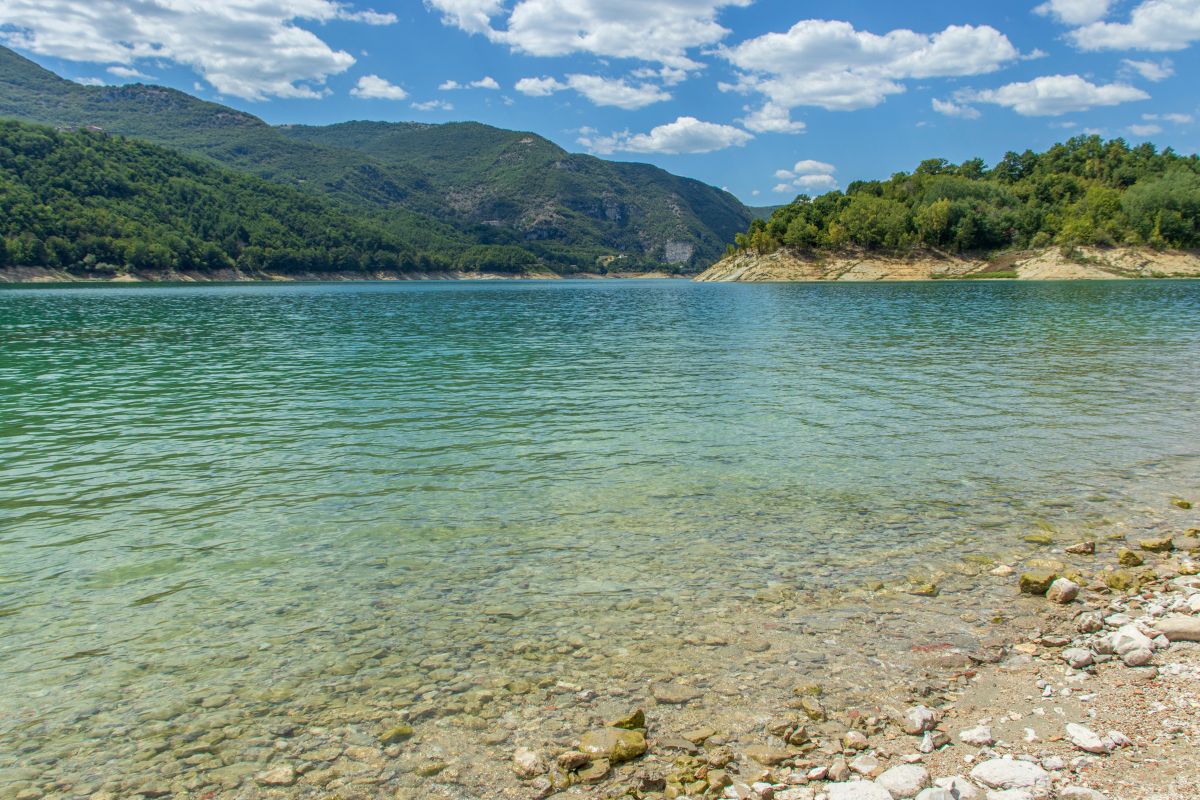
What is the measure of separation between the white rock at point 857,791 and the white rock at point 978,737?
3.77ft

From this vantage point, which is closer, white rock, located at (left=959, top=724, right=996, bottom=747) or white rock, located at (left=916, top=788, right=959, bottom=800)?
white rock, located at (left=916, top=788, right=959, bottom=800)

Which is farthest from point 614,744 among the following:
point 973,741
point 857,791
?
point 973,741

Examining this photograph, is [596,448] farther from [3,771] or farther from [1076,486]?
[3,771]

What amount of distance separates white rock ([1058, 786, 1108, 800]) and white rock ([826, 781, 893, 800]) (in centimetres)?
119

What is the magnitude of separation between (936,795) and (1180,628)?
15.5ft

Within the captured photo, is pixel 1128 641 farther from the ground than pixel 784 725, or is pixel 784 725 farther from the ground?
pixel 1128 641

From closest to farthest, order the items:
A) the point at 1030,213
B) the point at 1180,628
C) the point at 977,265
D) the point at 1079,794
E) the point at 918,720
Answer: the point at 1079,794 < the point at 918,720 < the point at 1180,628 < the point at 977,265 < the point at 1030,213

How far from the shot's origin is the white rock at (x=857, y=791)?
16.5ft

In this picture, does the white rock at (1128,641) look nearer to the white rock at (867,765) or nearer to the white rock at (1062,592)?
the white rock at (1062,592)

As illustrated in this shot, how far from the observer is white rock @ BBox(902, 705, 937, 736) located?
6016 mm

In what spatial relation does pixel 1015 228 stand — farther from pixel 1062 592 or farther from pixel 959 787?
pixel 959 787

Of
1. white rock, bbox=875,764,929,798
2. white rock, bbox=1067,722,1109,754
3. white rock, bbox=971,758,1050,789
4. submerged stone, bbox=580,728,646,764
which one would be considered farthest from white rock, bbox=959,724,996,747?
submerged stone, bbox=580,728,646,764

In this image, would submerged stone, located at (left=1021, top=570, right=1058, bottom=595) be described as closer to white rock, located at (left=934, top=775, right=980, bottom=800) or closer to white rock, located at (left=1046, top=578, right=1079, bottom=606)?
white rock, located at (left=1046, top=578, right=1079, bottom=606)

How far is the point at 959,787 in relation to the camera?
A: 5125 millimetres
